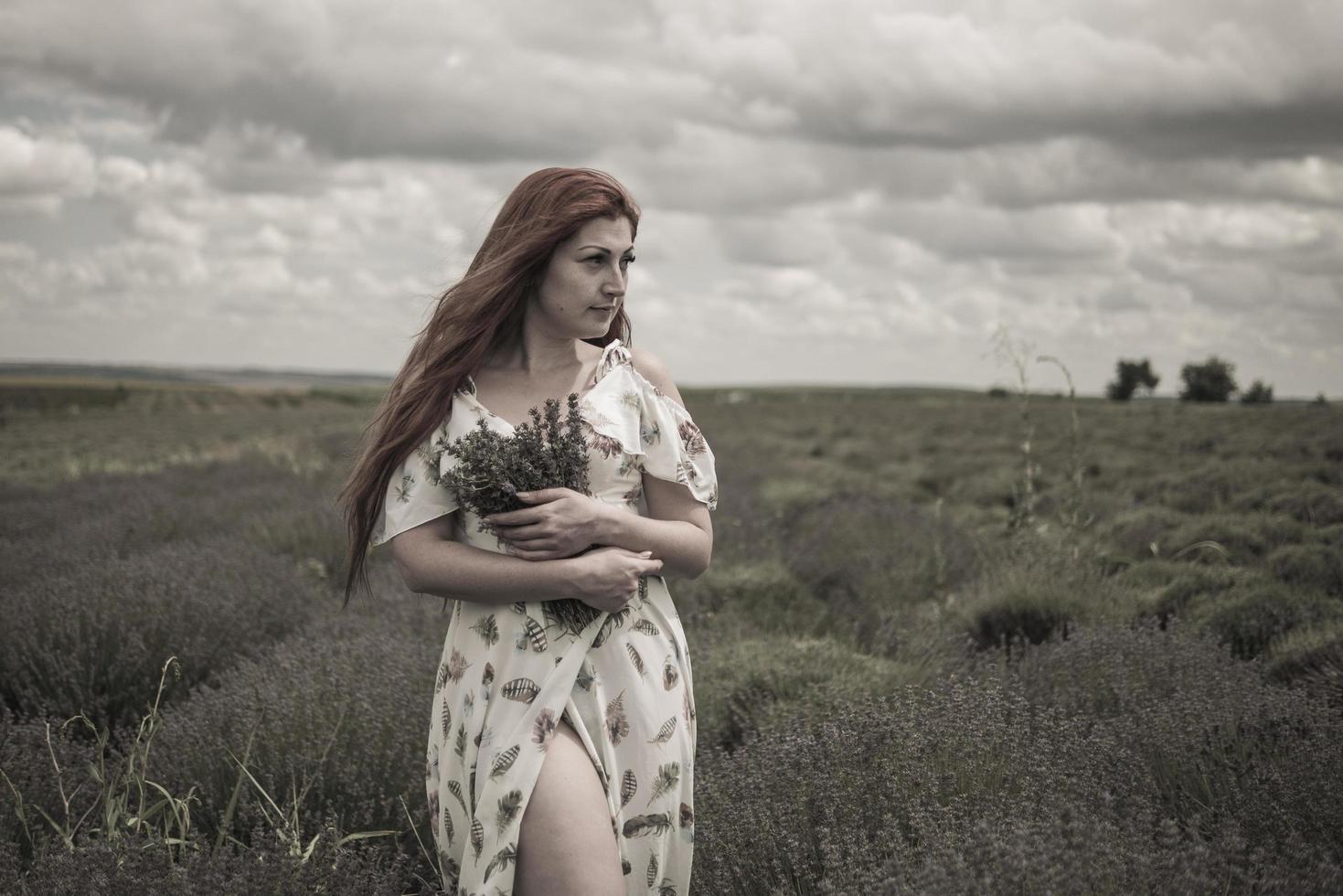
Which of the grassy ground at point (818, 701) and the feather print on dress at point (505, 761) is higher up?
the feather print on dress at point (505, 761)

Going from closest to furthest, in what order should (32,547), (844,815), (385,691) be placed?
(844,815), (385,691), (32,547)

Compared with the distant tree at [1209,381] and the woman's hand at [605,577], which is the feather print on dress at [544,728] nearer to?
the woman's hand at [605,577]


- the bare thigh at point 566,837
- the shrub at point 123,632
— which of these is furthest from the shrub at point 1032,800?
the shrub at point 123,632

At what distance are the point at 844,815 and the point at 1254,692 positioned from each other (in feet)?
5.10

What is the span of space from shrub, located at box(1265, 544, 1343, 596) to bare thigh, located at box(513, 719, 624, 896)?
184 inches

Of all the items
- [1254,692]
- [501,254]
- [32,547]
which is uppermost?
[501,254]

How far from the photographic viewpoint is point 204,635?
4.46 meters

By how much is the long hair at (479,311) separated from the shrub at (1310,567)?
4.68 metres

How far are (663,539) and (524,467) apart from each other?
1.11 ft

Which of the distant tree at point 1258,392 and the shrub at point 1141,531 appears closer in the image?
the shrub at point 1141,531

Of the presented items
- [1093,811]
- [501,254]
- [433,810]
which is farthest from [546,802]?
[1093,811]

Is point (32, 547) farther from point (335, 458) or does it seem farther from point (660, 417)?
point (335, 458)

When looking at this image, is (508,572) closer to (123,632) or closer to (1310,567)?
(123,632)

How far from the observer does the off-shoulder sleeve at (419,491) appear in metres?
2.13
